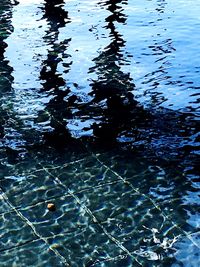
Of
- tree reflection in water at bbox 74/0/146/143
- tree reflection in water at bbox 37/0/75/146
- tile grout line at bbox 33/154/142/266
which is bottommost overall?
tree reflection in water at bbox 37/0/75/146

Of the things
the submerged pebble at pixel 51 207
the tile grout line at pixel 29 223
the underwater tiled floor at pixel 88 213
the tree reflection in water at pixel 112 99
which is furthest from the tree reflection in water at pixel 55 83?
the submerged pebble at pixel 51 207

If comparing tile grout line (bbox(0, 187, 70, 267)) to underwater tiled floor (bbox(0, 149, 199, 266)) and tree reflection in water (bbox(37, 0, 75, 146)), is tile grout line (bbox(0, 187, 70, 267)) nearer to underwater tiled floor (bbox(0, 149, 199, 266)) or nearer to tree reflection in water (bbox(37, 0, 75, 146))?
underwater tiled floor (bbox(0, 149, 199, 266))

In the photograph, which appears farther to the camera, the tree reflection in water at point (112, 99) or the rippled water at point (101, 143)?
the tree reflection in water at point (112, 99)

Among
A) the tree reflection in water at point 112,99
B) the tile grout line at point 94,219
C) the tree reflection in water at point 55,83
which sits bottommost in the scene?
the tree reflection in water at point 55,83

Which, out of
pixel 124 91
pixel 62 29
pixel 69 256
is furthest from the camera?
pixel 62 29

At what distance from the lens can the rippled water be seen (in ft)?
15.8

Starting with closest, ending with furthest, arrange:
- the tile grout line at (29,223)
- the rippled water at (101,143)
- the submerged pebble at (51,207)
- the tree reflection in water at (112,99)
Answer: the tile grout line at (29,223) < the rippled water at (101,143) < the submerged pebble at (51,207) < the tree reflection in water at (112,99)

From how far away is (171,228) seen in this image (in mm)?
4895

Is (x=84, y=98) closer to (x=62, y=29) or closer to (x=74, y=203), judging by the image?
(x=74, y=203)

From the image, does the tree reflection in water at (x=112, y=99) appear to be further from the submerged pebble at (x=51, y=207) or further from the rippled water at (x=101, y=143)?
the submerged pebble at (x=51, y=207)

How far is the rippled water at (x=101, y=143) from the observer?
4.80 meters

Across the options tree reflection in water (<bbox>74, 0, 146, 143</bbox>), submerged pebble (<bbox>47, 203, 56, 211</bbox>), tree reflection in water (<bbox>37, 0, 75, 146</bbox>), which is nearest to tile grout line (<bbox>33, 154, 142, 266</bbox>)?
submerged pebble (<bbox>47, 203, 56, 211</bbox>)

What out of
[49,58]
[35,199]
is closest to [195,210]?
[35,199]

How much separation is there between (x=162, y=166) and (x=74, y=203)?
1.22 metres
